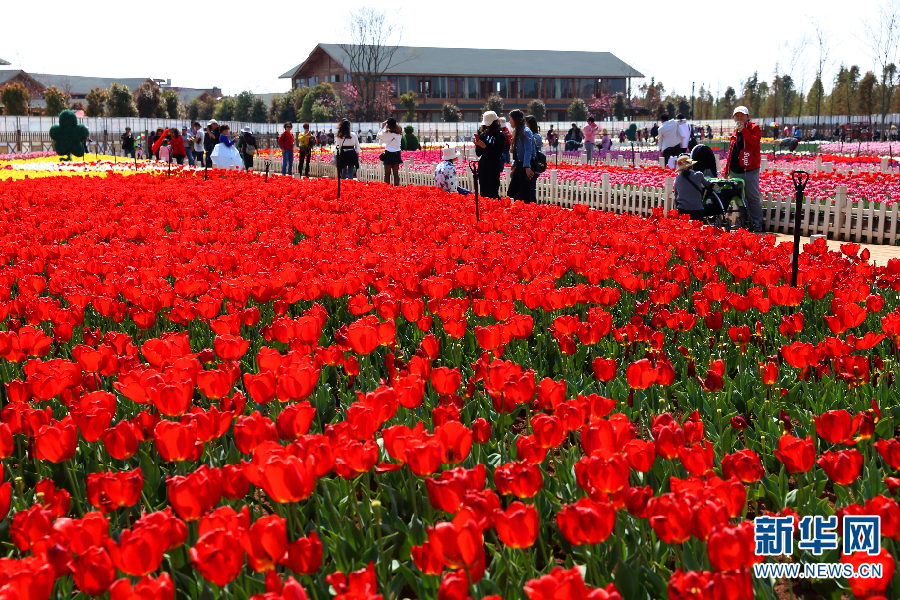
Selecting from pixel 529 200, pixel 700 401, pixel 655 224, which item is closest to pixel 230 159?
pixel 529 200

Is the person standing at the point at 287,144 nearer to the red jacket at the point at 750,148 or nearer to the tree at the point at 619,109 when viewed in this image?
the red jacket at the point at 750,148

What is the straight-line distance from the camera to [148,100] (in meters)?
60.2

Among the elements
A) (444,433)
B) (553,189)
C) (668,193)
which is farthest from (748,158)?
(444,433)

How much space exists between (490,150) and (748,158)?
3639 millimetres

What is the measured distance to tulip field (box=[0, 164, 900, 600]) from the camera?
6.15 ft

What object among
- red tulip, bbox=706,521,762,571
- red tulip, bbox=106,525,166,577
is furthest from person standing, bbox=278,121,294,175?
red tulip, bbox=706,521,762,571

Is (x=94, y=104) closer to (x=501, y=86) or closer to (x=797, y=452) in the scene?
(x=501, y=86)

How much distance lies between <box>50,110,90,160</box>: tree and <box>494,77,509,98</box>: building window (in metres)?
59.2

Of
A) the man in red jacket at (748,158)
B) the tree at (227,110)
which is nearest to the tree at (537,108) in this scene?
the tree at (227,110)

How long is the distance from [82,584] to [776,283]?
4516 mm

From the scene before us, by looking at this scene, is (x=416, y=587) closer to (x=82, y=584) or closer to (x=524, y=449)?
(x=524, y=449)

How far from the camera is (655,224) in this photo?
8.02 metres

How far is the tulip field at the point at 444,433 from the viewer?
1874mm

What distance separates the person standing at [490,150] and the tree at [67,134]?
28201 mm
